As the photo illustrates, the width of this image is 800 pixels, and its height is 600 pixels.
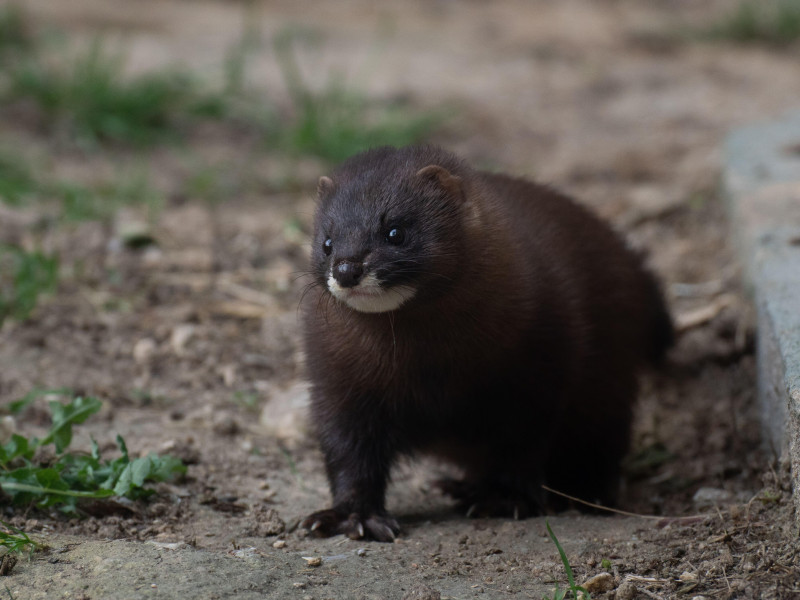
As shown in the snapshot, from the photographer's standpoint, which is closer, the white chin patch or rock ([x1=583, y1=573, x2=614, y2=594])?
rock ([x1=583, y1=573, x2=614, y2=594])

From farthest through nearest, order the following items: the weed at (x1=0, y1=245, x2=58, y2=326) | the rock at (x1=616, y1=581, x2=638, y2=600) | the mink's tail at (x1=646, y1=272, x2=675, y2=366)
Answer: the weed at (x1=0, y1=245, x2=58, y2=326) < the mink's tail at (x1=646, y1=272, x2=675, y2=366) < the rock at (x1=616, y1=581, x2=638, y2=600)

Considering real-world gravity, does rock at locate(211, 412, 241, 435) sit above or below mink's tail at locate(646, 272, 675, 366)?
below

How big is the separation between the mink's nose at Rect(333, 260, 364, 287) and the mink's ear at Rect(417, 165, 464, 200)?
1.68 ft

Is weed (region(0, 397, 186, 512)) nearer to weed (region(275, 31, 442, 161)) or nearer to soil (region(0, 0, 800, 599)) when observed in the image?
soil (region(0, 0, 800, 599))

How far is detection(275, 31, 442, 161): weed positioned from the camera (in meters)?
7.77

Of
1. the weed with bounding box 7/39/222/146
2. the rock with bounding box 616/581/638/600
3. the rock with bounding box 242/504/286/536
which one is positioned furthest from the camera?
the weed with bounding box 7/39/222/146

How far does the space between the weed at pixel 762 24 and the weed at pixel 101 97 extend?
5947 mm

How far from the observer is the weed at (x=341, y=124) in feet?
25.5

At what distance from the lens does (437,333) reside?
3.69 meters

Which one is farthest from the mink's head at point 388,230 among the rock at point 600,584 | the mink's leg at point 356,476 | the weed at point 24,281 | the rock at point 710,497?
the weed at point 24,281

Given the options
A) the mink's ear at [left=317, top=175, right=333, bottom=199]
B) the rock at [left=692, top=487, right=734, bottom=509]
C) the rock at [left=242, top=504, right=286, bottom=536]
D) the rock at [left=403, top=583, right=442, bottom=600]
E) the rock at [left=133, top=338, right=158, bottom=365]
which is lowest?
the rock at [left=242, top=504, right=286, bottom=536]

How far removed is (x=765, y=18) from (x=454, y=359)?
872cm

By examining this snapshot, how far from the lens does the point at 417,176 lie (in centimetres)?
371

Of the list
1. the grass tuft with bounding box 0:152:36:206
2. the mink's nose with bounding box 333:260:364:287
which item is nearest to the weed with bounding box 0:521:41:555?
the mink's nose with bounding box 333:260:364:287
